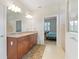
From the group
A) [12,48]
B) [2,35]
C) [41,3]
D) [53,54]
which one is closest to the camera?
[2,35]

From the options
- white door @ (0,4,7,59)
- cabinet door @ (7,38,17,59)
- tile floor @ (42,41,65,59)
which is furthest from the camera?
tile floor @ (42,41,65,59)

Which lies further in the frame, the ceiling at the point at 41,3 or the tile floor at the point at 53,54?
the ceiling at the point at 41,3

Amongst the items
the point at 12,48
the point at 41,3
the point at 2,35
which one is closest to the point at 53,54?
the point at 12,48

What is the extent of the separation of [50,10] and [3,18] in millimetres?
4307

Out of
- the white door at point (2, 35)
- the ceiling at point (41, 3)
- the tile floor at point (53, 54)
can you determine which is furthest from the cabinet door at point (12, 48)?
the ceiling at point (41, 3)

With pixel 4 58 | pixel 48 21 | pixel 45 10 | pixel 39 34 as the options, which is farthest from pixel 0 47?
pixel 48 21

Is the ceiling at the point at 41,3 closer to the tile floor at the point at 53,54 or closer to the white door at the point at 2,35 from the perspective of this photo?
the white door at the point at 2,35

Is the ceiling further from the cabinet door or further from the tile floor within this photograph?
the tile floor

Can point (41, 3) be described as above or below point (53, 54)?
above

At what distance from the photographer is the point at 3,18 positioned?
9.44 ft

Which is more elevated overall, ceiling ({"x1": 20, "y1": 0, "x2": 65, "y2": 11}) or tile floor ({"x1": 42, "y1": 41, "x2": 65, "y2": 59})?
ceiling ({"x1": 20, "y1": 0, "x2": 65, "y2": 11})

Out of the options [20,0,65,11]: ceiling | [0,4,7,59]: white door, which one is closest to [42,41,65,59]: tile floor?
[0,4,7,59]: white door

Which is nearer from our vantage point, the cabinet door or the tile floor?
the cabinet door

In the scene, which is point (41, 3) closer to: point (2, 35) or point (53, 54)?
point (53, 54)
